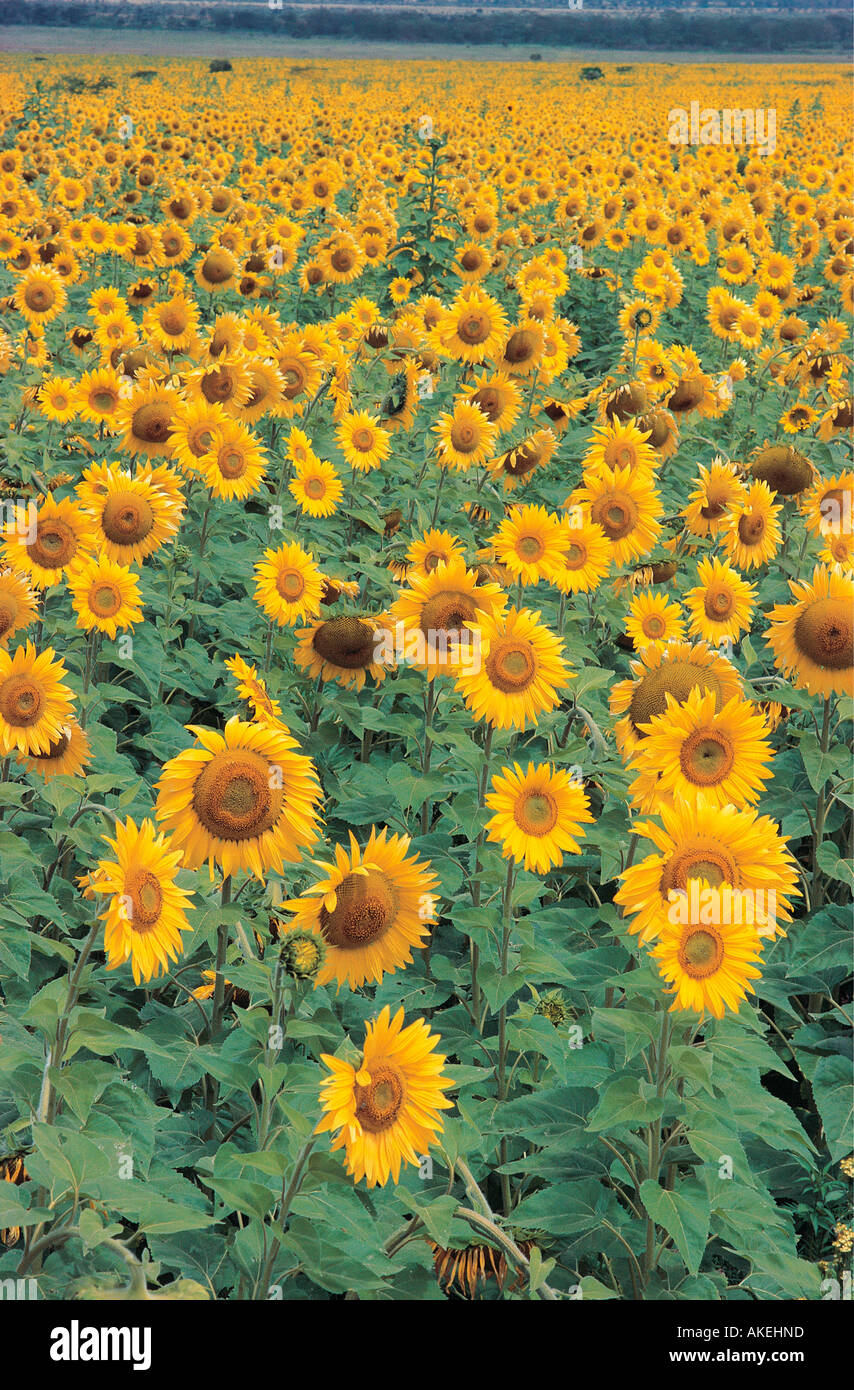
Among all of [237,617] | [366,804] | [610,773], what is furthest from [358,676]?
[610,773]

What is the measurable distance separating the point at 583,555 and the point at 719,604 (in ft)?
2.33

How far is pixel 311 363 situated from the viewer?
285 inches

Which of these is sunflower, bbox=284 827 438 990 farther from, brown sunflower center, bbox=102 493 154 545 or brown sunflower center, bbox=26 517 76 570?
brown sunflower center, bbox=102 493 154 545

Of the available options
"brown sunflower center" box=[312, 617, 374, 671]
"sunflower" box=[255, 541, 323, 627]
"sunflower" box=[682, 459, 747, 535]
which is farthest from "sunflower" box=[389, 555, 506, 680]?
"sunflower" box=[682, 459, 747, 535]

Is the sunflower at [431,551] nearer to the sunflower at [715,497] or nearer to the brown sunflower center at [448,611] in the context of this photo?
the brown sunflower center at [448,611]

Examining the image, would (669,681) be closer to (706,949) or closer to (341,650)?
(706,949)

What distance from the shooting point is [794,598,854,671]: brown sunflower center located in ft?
13.0

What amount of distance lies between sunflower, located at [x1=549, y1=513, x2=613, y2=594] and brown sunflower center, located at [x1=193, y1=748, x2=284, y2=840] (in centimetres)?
237

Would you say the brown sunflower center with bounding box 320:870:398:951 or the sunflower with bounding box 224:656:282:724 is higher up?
the sunflower with bounding box 224:656:282:724

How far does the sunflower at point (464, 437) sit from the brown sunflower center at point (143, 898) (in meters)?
4.16

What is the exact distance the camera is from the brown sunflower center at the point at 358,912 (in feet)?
9.12

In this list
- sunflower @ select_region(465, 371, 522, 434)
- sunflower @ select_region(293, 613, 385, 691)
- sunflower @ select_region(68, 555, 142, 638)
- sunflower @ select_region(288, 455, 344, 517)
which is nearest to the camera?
sunflower @ select_region(68, 555, 142, 638)

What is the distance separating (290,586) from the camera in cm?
502

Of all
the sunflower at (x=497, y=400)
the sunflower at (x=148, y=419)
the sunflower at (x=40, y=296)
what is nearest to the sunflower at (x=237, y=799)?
the sunflower at (x=148, y=419)
